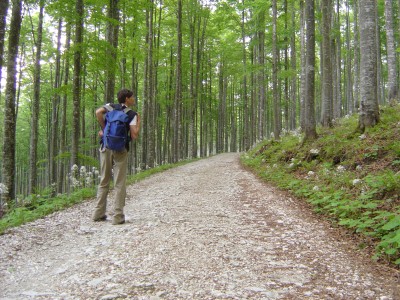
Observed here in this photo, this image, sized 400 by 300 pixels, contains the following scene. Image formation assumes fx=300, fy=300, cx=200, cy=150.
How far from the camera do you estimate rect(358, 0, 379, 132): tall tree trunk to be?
26.5 feet

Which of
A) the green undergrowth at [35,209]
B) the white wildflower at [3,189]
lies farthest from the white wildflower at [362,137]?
the white wildflower at [3,189]

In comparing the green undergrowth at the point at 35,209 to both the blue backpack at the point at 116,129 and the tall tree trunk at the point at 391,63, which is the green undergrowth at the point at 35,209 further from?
the tall tree trunk at the point at 391,63

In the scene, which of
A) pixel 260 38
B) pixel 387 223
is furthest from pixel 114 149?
pixel 260 38

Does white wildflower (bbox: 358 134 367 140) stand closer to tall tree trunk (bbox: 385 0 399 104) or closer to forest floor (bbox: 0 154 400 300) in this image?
forest floor (bbox: 0 154 400 300)

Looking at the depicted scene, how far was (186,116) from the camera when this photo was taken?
30266 mm

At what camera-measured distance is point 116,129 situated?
16.0 feet

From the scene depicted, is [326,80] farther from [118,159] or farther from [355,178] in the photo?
[118,159]

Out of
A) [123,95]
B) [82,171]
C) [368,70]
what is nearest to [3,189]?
[82,171]

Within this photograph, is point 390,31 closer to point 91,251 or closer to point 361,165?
point 361,165

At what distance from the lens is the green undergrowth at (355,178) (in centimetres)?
403

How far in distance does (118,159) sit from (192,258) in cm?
242

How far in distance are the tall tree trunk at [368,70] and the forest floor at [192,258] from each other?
3.97m

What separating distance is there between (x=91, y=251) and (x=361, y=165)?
5.97 metres

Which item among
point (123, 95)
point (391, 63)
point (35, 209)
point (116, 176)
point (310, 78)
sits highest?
point (391, 63)
